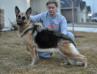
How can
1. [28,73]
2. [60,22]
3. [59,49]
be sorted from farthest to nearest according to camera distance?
[60,22]
[59,49]
[28,73]

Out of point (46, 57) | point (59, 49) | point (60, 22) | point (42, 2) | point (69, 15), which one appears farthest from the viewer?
point (69, 15)

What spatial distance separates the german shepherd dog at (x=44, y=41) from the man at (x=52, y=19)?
289mm

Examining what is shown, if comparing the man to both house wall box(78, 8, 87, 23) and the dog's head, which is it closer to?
the dog's head

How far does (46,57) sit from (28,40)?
92cm

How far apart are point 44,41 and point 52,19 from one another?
26.3 inches

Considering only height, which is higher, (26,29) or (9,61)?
(26,29)

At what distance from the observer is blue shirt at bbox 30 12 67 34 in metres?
6.68

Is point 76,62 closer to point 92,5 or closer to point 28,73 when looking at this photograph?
point 28,73

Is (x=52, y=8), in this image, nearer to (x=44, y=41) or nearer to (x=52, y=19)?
(x=52, y=19)

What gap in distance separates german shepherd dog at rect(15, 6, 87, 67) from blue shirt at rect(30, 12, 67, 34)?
1.02 ft

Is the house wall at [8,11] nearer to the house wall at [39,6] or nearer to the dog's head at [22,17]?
the house wall at [39,6]

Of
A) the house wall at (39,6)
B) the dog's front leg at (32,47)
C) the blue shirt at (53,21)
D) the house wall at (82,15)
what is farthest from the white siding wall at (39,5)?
the dog's front leg at (32,47)

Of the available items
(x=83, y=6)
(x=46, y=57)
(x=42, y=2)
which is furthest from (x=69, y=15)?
(x=46, y=57)

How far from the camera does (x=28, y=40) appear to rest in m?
6.43
